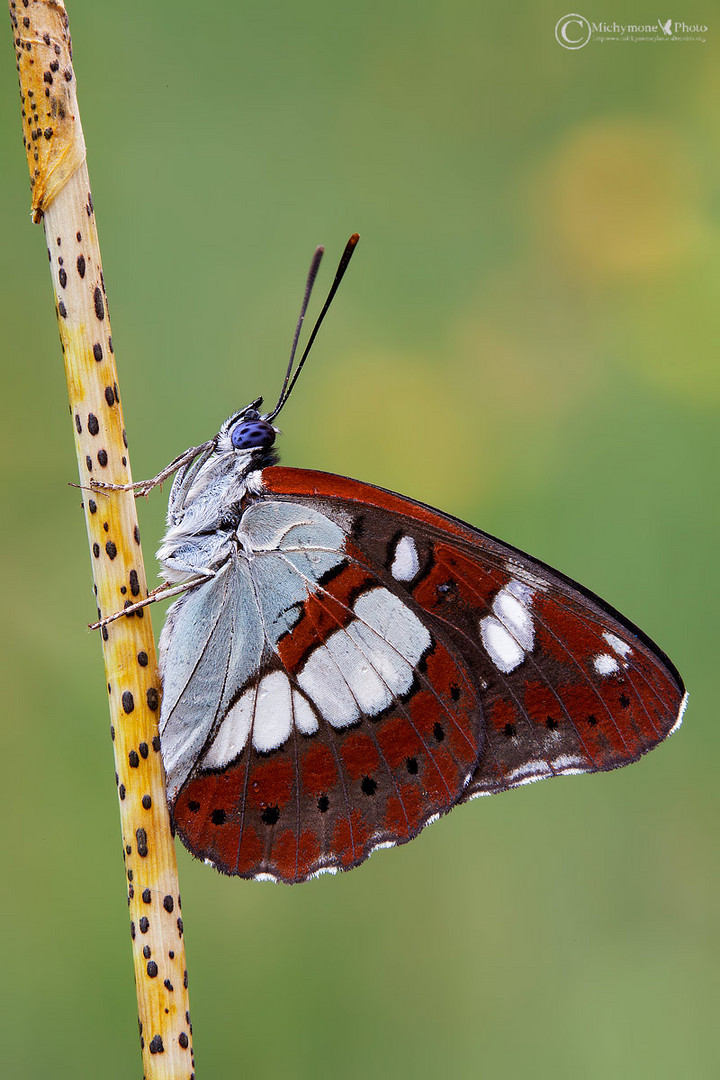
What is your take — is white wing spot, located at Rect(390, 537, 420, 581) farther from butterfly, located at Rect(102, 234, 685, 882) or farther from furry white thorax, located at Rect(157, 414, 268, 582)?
furry white thorax, located at Rect(157, 414, 268, 582)

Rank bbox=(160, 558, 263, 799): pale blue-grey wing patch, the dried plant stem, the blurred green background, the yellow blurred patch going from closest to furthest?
the dried plant stem → bbox=(160, 558, 263, 799): pale blue-grey wing patch → the blurred green background → the yellow blurred patch

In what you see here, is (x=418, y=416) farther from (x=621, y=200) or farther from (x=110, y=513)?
(x=110, y=513)

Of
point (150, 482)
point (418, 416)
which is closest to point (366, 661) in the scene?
point (150, 482)

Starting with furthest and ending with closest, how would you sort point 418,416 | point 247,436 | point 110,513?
point 418,416
point 247,436
point 110,513

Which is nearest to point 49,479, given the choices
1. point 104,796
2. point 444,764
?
point 104,796

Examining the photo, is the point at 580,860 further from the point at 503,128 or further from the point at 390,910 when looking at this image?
the point at 503,128

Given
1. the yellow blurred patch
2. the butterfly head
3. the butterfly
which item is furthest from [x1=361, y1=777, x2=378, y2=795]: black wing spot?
the yellow blurred patch

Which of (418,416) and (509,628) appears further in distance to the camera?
(418,416)
